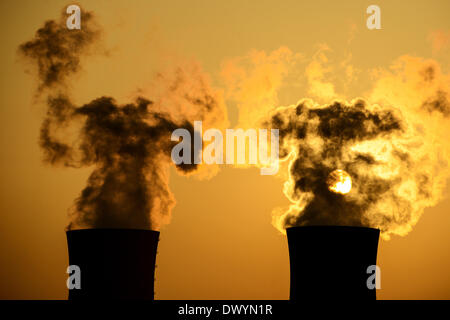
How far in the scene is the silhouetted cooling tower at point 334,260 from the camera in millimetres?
11734

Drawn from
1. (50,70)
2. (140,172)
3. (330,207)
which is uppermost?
(50,70)

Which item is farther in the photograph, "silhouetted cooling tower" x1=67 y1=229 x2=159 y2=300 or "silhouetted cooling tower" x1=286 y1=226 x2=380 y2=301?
"silhouetted cooling tower" x1=67 y1=229 x2=159 y2=300

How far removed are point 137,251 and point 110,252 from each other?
608 millimetres

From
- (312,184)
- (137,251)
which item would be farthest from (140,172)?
(312,184)

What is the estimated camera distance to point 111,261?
1215 cm

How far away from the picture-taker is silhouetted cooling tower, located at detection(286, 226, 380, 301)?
11.7m

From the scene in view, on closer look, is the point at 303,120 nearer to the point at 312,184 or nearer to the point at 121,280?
the point at 312,184

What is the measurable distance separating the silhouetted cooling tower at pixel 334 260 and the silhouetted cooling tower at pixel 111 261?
3.19 m

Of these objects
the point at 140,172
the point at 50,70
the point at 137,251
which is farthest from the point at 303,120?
the point at 50,70

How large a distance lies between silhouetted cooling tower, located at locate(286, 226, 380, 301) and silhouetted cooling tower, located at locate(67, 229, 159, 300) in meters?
3.19

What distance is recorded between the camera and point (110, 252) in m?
12.1

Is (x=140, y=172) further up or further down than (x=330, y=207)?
further up

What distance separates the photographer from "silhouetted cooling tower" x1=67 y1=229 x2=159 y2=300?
475 inches
